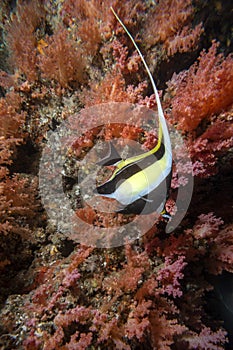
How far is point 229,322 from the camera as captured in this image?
2.51 m

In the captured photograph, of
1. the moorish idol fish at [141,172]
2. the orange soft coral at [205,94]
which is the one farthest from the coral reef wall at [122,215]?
the moorish idol fish at [141,172]

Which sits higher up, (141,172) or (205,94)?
(205,94)

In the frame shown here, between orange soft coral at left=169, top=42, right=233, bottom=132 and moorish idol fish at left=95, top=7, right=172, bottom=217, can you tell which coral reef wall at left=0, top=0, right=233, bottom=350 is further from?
moorish idol fish at left=95, top=7, right=172, bottom=217

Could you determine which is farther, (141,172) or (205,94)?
(205,94)

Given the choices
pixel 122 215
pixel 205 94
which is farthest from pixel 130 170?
pixel 205 94

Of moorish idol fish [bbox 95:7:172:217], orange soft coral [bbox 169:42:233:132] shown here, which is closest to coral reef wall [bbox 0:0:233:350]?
orange soft coral [bbox 169:42:233:132]

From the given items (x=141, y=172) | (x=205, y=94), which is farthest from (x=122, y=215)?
(x=205, y=94)

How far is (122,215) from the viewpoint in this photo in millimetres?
2186

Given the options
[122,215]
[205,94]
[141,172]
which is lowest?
[122,215]

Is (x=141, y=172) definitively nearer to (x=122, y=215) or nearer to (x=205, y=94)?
(x=122, y=215)

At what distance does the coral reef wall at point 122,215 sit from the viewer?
6.19 ft

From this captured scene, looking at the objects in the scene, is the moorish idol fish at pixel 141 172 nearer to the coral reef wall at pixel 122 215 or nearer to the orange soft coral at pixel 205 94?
the coral reef wall at pixel 122 215

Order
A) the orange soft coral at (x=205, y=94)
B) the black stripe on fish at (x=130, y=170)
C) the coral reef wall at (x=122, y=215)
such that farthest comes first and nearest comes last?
the orange soft coral at (x=205, y=94) < the coral reef wall at (x=122, y=215) < the black stripe on fish at (x=130, y=170)

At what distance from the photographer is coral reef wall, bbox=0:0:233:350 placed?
1888 mm
